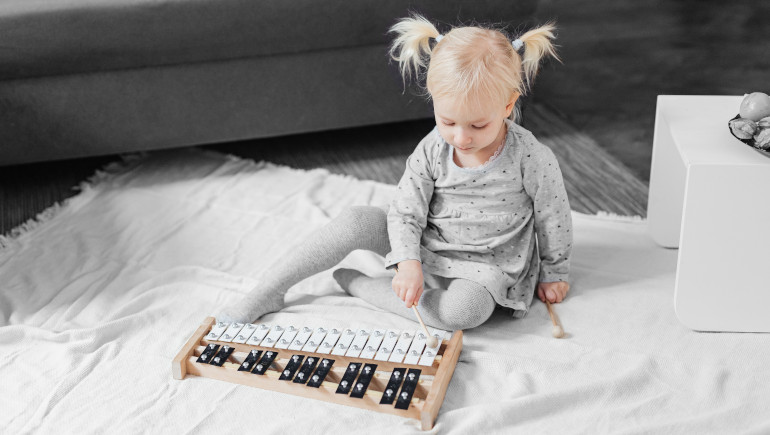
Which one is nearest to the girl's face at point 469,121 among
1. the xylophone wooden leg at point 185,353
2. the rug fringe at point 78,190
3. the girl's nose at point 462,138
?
the girl's nose at point 462,138

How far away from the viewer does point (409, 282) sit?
1.12m

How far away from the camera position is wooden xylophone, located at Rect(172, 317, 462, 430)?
102 cm

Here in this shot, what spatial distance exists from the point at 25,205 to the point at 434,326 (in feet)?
3.36

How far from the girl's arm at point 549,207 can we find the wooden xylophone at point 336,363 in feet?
0.75

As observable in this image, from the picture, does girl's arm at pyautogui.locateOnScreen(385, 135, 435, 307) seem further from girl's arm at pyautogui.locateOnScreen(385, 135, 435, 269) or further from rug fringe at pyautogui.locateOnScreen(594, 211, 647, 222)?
rug fringe at pyautogui.locateOnScreen(594, 211, 647, 222)

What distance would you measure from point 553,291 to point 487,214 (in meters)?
0.17

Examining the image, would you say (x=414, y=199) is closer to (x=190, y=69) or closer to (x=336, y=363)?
(x=336, y=363)

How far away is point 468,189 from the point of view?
121 centimetres

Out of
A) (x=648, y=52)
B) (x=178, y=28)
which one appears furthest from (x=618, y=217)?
(x=648, y=52)

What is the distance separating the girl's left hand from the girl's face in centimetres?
27

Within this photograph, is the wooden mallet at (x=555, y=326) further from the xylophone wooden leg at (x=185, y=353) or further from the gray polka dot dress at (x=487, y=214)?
the xylophone wooden leg at (x=185, y=353)

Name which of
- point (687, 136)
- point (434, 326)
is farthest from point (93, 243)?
point (687, 136)

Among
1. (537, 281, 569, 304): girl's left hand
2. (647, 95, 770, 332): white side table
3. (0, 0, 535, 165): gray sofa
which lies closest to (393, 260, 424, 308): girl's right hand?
(537, 281, 569, 304): girl's left hand

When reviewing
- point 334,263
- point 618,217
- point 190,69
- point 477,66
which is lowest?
point 618,217
